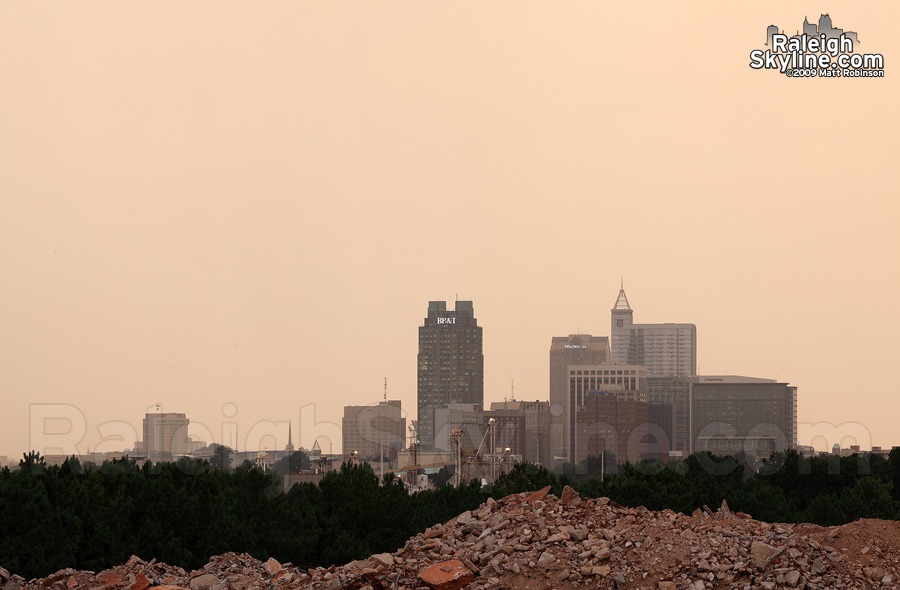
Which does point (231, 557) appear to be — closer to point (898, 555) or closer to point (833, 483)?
point (898, 555)

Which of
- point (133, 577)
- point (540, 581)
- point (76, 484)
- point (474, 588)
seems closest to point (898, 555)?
point (540, 581)

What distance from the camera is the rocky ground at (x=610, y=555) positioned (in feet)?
72.1

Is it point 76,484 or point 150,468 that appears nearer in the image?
point 76,484

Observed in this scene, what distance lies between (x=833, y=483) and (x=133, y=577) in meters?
51.1

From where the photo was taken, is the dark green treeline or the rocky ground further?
the dark green treeline

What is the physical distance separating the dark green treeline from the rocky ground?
27.4ft

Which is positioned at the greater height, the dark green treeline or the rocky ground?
the rocky ground

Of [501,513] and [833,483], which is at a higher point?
[501,513]

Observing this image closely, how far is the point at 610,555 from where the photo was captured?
74.1 ft

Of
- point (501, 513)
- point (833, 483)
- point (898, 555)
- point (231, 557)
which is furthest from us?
point (833, 483)

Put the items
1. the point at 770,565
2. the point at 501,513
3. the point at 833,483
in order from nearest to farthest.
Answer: the point at 770,565 < the point at 501,513 < the point at 833,483

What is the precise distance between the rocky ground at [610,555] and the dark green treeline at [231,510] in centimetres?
834

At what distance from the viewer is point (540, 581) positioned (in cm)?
2222

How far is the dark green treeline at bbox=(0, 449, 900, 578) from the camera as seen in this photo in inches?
1345
